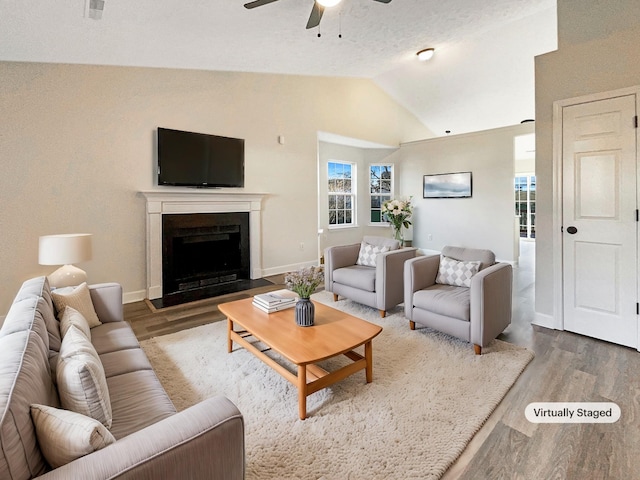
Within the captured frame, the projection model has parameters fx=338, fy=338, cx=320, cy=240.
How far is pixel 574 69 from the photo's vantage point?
3047 mm

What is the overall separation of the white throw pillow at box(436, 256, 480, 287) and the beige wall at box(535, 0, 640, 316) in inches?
30.2

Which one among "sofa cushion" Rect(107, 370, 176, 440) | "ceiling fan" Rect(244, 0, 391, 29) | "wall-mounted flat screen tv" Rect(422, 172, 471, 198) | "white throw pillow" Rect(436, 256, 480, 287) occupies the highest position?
"ceiling fan" Rect(244, 0, 391, 29)

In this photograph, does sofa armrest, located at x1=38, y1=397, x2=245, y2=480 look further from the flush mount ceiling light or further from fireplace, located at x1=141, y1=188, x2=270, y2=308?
the flush mount ceiling light

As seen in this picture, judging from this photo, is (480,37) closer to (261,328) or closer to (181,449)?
(261,328)

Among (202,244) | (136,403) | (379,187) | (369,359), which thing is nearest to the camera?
(136,403)

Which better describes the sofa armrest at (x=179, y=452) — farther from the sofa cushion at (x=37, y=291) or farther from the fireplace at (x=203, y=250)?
the fireplace at (x=203, y=250)

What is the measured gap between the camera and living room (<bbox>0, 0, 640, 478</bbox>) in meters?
3.07

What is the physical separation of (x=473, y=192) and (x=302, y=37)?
4.79m

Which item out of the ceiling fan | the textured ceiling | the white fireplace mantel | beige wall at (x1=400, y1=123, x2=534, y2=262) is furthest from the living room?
the ceiling fan

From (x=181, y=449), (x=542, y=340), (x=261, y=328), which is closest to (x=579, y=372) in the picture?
(x=542, y=340)

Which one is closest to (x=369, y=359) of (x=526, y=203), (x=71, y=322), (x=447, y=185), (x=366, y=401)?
(x=366, y=401)

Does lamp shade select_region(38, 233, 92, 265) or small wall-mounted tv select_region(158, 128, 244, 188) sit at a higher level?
small wall-mounted tv select_region(158, 128, 244, 188)

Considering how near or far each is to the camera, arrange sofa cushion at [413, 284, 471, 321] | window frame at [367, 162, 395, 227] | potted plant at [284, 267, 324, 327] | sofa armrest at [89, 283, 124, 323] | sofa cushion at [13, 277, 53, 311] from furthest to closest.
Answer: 1. window frame at [367, 162, 395, 227]
2. sofa cushion at [413, 284, 471, 321]
3. sofa armrest at [89, 283, 124, 323]
4. potted plant at [284, 267, 324, 327]
5. sofa cushion at [13, 277, 53, 311]

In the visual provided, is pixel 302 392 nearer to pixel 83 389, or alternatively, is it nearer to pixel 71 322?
pixel 83 389
